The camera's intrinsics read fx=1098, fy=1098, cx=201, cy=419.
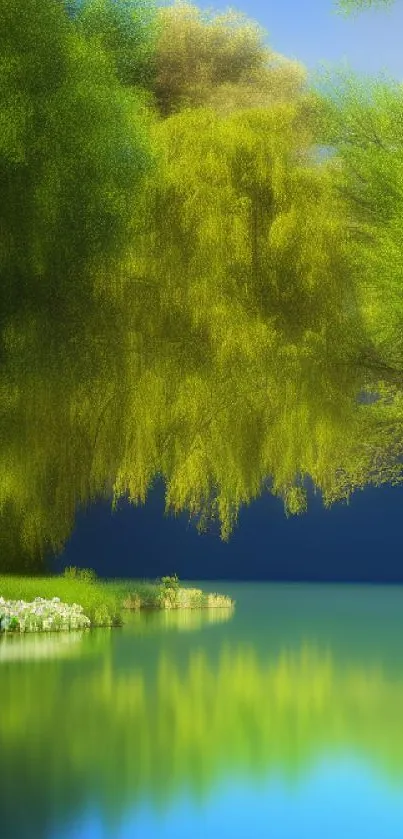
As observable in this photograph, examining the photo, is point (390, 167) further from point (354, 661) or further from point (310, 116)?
point (354, 661)

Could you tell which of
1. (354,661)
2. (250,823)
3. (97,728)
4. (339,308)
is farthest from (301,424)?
(250,823)

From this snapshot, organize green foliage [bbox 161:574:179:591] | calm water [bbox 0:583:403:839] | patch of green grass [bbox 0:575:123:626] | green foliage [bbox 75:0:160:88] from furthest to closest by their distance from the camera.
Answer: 1. green foliage [bbox 161:574:179:591]
2. patch of green grass [bbox 0:575:123:626]
3. green foliage [bbox 75:0:160:88]
4. calm water [bbox 0:583:403:839]

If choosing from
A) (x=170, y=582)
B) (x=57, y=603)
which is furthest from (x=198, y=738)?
(x=170, y=582)

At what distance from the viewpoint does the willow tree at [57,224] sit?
9.89 m

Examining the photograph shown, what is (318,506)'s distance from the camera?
2520cm

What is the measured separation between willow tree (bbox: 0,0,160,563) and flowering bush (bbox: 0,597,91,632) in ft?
4.62

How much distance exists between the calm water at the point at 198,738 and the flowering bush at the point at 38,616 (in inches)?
21.1

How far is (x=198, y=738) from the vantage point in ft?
20.0

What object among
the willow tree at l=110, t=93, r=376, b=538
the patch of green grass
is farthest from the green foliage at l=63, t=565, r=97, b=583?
the willow tree at l=110, t=93, r=376, b=538

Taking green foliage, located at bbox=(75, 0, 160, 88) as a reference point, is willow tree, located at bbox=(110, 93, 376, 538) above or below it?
below

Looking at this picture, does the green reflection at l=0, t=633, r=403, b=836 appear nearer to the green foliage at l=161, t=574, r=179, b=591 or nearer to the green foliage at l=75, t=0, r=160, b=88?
the green foliage at l=75, t=0, r=160, b=88

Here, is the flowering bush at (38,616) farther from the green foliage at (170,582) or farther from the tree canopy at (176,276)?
the green foliage at (170,582)

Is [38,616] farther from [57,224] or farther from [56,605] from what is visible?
[57,224]

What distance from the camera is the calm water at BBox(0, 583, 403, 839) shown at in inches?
174
